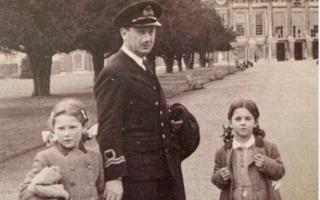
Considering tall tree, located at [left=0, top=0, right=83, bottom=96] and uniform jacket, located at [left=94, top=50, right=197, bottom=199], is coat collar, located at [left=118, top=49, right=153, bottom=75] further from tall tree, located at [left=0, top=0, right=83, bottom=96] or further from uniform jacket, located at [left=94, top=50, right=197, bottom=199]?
tall tree, located at [left=0, top=0, right=83, bottom=96]

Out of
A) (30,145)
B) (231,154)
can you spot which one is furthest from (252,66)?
(231,154)

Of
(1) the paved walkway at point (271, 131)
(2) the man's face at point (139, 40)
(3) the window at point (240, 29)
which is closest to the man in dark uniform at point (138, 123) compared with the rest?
(2) the man's face at point (139, 40)

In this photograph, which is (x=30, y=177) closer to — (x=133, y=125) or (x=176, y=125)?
(x=133, y=125)

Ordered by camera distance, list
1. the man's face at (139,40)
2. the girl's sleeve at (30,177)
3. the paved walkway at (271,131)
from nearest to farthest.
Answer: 1. the girl's sleeve at (30,177)
2. the man's face at (139,40)
3. the paved walkway at (271,131)

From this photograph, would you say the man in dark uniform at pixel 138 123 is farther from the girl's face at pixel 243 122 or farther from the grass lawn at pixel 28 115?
the grass lawn at pixel 28 115

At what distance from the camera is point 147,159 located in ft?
7.42

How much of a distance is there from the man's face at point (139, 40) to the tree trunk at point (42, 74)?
465 centimetres

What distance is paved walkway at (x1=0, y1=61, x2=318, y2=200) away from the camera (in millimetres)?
3461

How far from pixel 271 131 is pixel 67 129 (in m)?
3.02

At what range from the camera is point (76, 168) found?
2156mm

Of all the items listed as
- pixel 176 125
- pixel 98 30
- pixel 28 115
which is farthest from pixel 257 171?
pixel 98 30

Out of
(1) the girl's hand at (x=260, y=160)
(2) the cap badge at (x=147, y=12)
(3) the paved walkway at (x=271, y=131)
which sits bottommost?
(3) the paved walkway at (x=271, y=131)

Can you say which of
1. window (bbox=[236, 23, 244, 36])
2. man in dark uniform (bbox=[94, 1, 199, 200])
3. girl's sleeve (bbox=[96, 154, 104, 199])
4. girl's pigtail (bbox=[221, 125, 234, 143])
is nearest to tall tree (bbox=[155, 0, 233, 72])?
window (bbox=[236, 23, 244, 36])

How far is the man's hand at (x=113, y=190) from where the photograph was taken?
2107 mm
